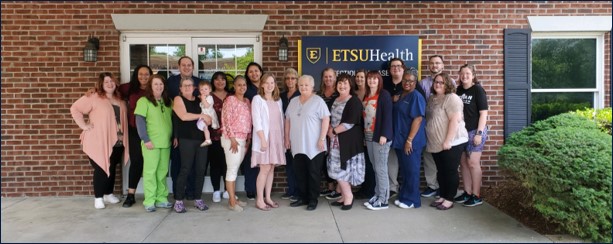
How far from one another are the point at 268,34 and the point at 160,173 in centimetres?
236

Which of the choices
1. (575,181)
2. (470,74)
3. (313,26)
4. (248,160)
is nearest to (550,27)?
(470,74)

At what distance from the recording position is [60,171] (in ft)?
19.2

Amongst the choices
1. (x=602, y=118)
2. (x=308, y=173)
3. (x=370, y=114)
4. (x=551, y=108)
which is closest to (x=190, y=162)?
(x=308, y=173)

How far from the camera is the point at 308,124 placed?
477 centimetres

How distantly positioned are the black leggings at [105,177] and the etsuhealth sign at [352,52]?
2589 mm

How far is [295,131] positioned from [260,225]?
3.64 ft

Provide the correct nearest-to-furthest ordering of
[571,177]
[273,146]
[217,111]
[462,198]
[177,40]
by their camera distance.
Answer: [571,177], [273,146], [217,111], [462,198], [177,40]

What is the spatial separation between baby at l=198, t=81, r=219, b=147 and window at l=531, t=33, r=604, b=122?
4609mm

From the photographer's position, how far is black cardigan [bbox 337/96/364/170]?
4.76 meters

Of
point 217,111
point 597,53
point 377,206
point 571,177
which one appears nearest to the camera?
point 571,177

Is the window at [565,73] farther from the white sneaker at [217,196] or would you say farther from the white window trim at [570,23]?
→ the white sneaker at [217,196]

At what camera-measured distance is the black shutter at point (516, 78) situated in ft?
19.7

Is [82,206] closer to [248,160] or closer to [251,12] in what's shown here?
[248,160]

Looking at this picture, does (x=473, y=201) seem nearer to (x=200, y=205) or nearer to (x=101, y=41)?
(x=200, y=205)
